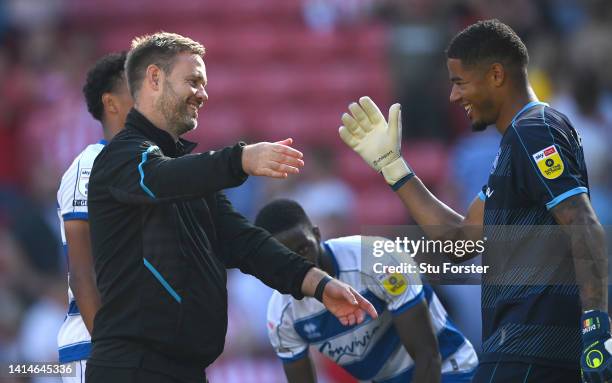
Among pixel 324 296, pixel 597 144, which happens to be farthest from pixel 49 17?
pixel 324 296

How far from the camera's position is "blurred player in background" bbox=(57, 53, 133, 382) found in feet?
17.2

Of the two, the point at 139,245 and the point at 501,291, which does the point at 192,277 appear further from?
the point at 501,291

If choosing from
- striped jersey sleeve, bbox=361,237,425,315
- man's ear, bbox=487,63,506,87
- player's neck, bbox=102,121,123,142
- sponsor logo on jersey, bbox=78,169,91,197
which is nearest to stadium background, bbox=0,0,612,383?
striped jersey sleeve, bbox=361,237,425,315

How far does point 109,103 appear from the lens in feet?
18.8

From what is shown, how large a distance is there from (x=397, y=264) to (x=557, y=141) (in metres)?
1.35

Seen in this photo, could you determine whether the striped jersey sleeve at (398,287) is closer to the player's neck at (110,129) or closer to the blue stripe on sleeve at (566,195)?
the blue stripe on sleeve at (566,195)

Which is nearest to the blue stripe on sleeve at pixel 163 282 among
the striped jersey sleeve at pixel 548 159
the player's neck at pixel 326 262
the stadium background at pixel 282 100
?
the player's neck at pixel 326 262

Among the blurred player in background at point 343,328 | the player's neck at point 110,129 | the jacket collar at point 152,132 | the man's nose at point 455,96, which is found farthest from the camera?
the blurred player in background at point 343,328

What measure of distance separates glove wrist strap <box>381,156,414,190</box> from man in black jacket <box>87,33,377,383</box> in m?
0.67

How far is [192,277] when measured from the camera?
4684 millimetres

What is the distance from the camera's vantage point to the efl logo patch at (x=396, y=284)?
5.71 m

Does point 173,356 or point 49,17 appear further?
point 49,17

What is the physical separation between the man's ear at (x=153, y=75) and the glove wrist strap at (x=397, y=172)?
3.86 ft

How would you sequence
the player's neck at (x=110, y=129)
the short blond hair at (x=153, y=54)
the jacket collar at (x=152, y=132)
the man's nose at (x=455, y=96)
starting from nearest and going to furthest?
the jacket collar at (x=152, y=132), the short blond hair at (x=153, y=54), the man's nose at (x=455, y=96), the player's neck at (x=110, y=129)
